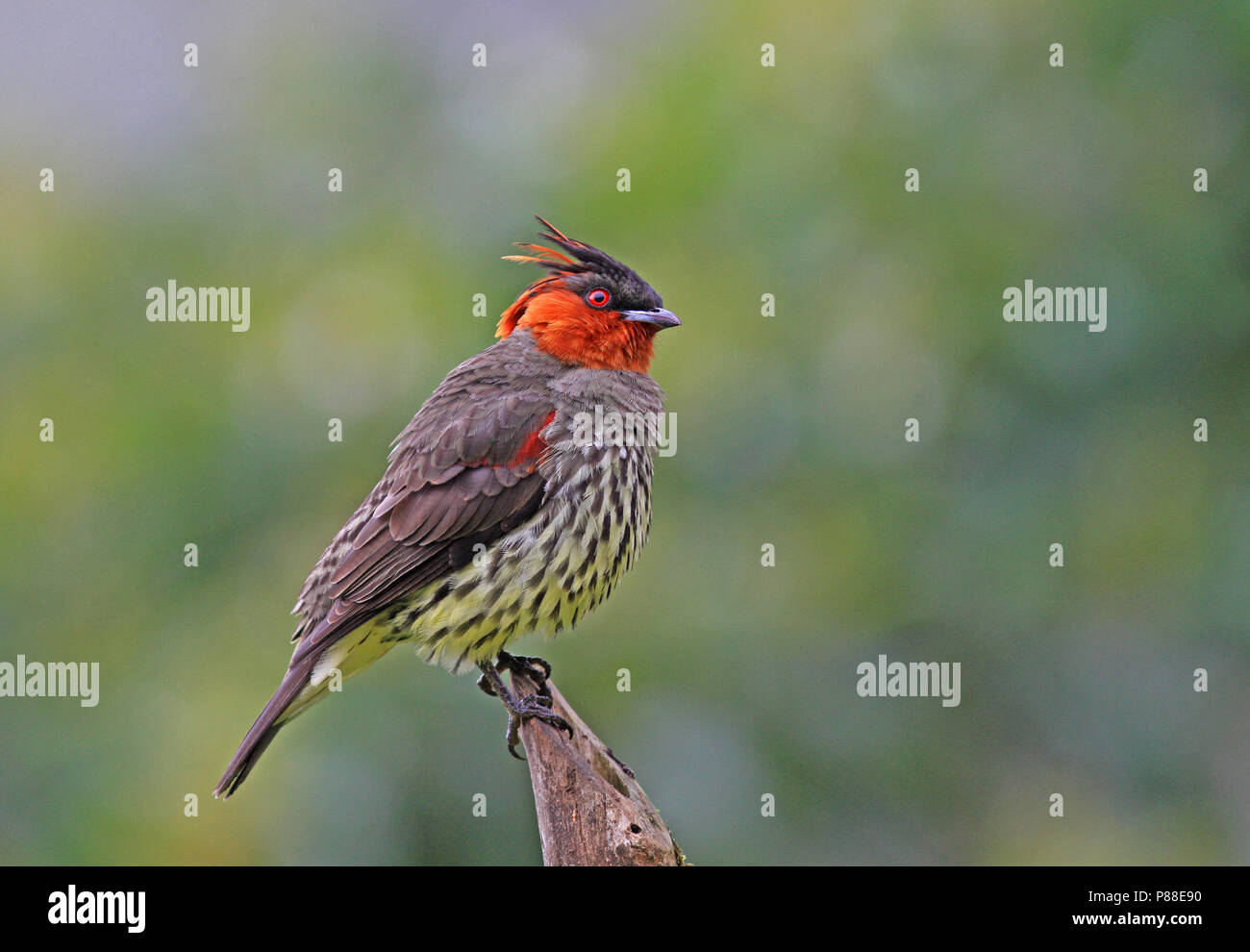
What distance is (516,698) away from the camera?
5.50 meters

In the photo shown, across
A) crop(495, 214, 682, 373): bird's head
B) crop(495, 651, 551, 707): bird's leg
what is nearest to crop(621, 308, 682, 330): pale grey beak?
crop(495, 214, 682, 373): bird's head

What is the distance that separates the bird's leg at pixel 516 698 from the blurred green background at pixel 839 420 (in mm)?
572

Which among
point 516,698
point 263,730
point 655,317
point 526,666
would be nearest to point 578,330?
point 655,317

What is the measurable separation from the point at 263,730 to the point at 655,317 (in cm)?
231

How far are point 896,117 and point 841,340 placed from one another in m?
1.14

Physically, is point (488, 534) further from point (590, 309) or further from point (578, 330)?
point (590, 309)

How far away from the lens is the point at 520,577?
5.50 m

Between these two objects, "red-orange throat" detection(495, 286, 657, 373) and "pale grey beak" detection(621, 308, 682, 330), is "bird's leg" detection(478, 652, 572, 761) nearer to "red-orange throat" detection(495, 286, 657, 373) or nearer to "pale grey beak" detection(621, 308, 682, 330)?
"red-orange throat" detection(495, 286, 657, 373)

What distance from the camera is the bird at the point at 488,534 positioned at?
5.48 meters

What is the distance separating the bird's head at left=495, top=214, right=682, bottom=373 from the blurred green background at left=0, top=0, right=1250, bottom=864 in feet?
1.86

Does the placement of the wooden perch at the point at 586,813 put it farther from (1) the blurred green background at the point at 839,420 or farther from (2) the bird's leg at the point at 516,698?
(1) the blurred green background at the point at 839,420
